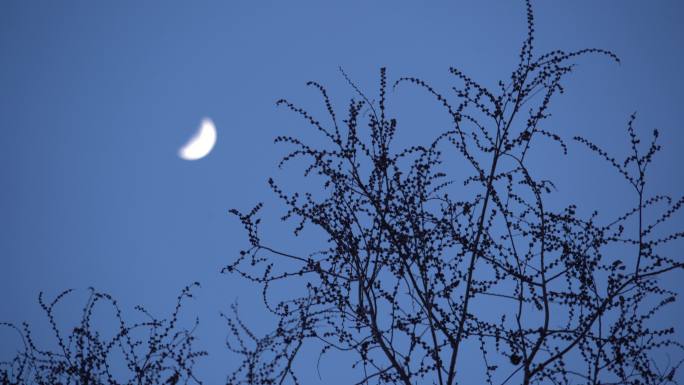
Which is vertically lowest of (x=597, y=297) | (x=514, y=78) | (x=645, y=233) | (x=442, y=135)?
(x=597, y=297)

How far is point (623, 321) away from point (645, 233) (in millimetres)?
1570

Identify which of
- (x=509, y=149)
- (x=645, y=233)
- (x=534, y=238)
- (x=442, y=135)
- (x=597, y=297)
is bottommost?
(x=597, y=297)

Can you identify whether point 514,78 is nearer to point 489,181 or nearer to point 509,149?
point 509,149

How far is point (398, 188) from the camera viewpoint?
4.05 meters

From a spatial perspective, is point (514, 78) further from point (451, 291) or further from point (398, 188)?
point (451, 291)

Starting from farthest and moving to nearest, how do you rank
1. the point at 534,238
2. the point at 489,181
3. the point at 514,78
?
the point at 534,238
the point at 514,78
the point at 489,181

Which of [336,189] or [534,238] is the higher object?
[336,189]

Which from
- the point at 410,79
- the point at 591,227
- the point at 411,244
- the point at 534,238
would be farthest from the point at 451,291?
the point at 410,79

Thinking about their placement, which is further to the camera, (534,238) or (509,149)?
(534,238)

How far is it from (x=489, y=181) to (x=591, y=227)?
5.08ft

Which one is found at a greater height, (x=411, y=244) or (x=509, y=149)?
(x=509, y=149)

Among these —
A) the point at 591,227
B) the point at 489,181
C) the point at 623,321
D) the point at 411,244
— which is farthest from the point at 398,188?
the point at 623,321

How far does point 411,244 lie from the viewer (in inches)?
160

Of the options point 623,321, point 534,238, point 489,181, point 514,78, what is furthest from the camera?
point 623,321
